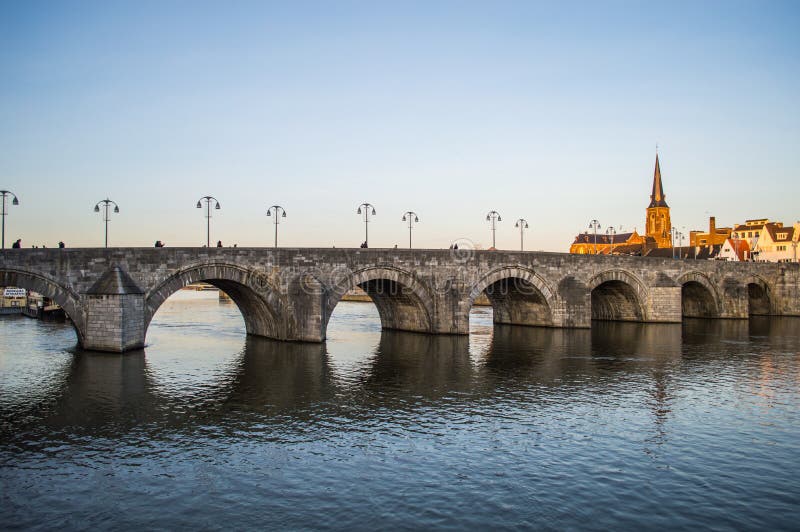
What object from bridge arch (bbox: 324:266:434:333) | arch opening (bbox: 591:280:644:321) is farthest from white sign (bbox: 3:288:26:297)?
arch opening (bbox: 591:280:644:321)

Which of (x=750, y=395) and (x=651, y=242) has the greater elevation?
(x=651, y=242)

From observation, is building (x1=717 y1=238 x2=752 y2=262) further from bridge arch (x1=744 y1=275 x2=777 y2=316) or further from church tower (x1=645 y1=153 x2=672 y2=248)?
bridge arch (x1=744 y1=275 x2=777 y2=316)

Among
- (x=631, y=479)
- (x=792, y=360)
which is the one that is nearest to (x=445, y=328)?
(x=792, y=360)

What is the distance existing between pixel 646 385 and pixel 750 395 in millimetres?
3964

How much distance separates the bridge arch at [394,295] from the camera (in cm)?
3834

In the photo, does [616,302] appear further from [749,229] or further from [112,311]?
[749,229]

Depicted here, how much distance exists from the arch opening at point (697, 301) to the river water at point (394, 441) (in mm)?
31213

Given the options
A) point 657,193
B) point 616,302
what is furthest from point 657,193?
point 616,302

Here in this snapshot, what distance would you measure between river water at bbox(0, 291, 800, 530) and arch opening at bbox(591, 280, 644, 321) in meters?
21.7

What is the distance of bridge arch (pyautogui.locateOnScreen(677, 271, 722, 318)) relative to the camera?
197 feet

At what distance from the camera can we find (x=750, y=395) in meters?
23.8

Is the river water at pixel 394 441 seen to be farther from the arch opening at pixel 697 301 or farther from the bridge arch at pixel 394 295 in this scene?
the arch opening at pixel 697 301

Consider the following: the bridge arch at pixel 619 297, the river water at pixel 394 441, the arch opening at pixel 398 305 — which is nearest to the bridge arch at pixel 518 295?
the arch opening at pixel 398 305

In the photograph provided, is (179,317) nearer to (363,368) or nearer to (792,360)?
(363,368)
